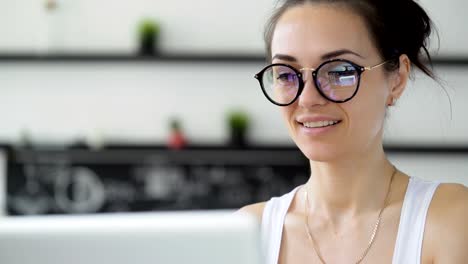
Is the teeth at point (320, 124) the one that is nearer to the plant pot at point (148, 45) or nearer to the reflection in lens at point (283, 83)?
the reflection in lens at point (283, 83)

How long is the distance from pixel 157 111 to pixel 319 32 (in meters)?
3.41

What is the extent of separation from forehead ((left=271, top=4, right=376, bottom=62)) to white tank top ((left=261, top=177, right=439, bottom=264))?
268 millimetres

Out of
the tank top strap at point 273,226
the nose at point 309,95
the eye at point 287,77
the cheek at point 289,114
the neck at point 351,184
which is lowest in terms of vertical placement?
the tank top strap at point 273,226

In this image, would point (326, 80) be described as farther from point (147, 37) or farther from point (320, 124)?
point (147, 37)

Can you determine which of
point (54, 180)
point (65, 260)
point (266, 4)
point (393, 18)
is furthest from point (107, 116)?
point (65, 260)

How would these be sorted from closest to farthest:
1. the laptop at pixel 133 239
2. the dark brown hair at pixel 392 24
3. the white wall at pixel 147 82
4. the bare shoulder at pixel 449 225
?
the laptop at pixel 133 239 → the bare shoulder at pixel 449 225 → the dark brown hair at pixel 392 24 → the white wall at pixel 147 82

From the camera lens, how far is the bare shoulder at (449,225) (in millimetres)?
1270

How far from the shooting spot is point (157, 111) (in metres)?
4.66

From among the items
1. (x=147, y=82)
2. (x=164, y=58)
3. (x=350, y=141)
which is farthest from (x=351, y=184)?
(x=147, y=82)

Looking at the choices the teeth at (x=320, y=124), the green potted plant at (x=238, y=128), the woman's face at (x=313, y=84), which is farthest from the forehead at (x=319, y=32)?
the green potted plant at (x=238, y=128)

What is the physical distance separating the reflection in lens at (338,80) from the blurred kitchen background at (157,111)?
3.19 meters

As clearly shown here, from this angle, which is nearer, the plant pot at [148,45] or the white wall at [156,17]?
the plant pot at [148,45]

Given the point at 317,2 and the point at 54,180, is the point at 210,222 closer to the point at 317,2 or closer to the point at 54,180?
the point at 317,2

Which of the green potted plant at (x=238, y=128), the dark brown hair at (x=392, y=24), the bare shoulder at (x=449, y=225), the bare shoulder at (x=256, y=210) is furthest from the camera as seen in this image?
the green potted plant at (x=238, y=128)
